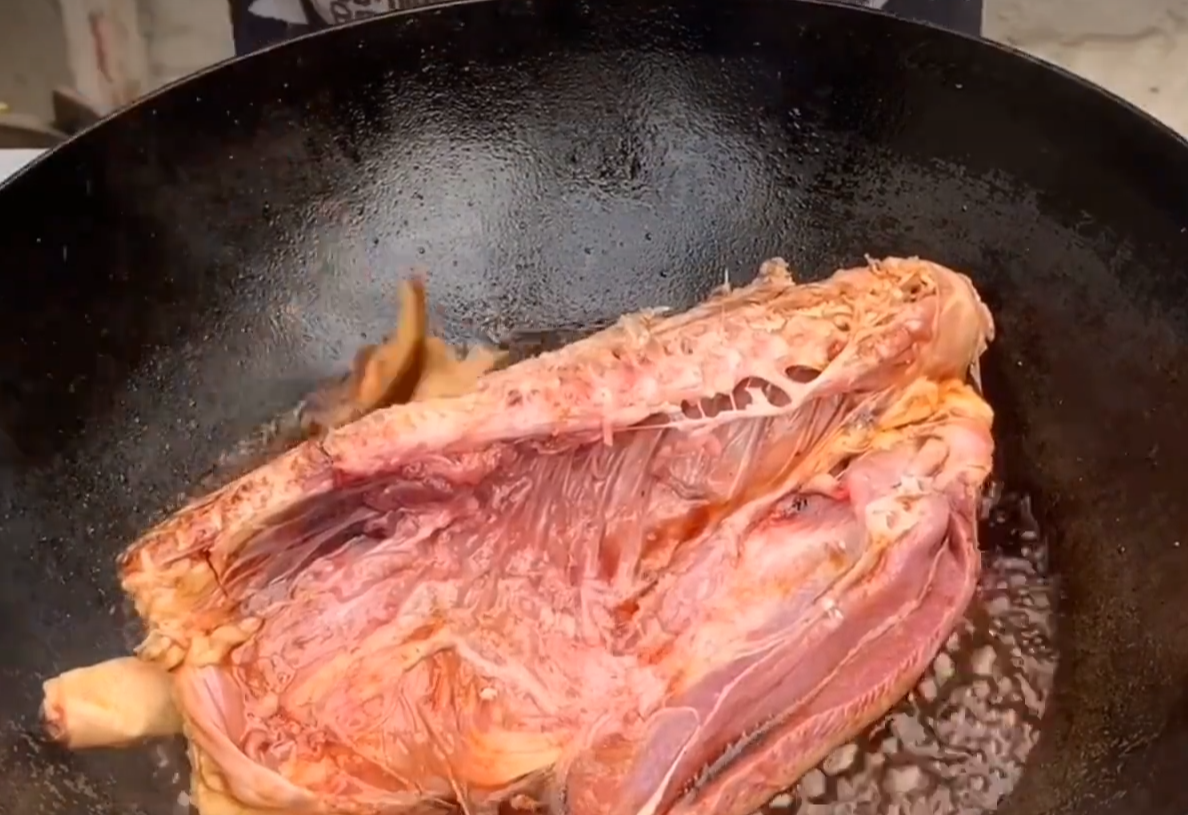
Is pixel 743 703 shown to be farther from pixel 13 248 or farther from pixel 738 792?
pixel 13 248

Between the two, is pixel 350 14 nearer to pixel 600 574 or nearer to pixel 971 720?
pixel 600 574

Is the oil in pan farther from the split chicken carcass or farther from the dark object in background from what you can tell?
the dark object in background

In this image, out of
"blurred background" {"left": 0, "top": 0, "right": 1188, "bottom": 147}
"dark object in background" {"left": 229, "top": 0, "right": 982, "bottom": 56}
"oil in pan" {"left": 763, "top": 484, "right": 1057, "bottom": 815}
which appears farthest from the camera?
"blurred background" {"left": 0, "top": 0, "right": 1188, "bottom": 147}

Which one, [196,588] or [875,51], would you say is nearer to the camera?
[196,588]

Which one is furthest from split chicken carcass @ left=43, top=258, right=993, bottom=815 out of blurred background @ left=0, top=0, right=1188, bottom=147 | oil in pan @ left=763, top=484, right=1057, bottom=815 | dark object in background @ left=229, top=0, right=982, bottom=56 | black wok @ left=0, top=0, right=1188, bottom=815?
blurred background @ left=0, top=0, right=1188, bottom=147

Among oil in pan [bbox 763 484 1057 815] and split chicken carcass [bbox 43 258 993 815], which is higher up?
split chicken carcass [bbox 43 258 993 815]

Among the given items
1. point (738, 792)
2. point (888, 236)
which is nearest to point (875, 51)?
point (888, 236)

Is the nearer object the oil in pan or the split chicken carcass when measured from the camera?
the split chicken carcass
